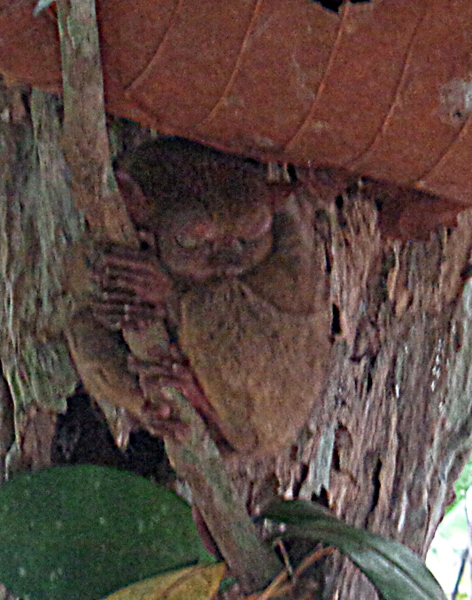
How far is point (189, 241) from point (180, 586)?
1.44 ft

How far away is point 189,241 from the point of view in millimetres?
900

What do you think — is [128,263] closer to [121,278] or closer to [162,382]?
[121,278]

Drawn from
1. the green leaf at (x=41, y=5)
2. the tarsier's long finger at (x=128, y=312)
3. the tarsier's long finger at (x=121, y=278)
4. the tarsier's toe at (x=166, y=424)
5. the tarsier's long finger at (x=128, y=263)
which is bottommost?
the tarsier's toe at (x=166, y=424)

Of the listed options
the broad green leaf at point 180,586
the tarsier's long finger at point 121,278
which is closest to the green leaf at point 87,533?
the broad green leaf at point 180,586

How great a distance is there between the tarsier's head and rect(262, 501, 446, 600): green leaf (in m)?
0.37

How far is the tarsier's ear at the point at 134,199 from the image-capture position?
0.88m

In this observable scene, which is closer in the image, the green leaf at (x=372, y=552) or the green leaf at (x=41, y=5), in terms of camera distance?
the green leaf at (x=41, y=5)

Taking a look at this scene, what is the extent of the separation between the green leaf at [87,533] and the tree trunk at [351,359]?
0.07 m

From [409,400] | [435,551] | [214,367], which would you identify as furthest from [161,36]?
[435,551]

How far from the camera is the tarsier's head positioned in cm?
90

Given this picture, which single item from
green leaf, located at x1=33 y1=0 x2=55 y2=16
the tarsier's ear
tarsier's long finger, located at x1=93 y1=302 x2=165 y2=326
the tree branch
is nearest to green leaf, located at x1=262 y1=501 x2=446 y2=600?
the tree branch

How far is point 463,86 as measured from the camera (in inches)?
33.2

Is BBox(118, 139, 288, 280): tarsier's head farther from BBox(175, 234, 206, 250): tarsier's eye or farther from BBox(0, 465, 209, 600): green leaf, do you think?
BBox(0, 465, 209, 600): green leaf

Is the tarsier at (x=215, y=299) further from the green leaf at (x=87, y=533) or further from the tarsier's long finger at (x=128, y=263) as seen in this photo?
the green leaf at (x=87, y=533)
